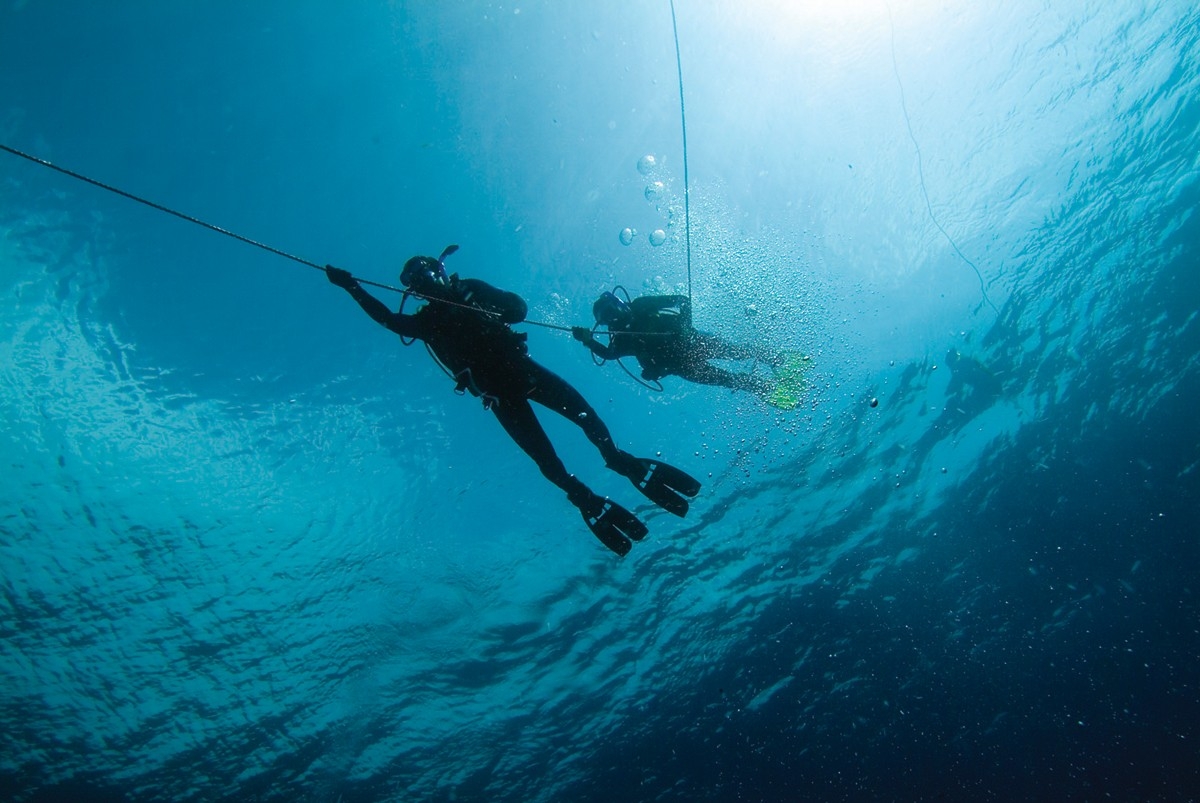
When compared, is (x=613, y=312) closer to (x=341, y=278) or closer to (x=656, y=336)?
(x=656, y=336)

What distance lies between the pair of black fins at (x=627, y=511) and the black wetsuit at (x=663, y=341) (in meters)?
2.15

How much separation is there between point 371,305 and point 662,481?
372 cm

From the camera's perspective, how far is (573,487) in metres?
6.61

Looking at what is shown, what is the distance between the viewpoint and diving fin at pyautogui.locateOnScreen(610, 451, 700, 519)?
6.46m

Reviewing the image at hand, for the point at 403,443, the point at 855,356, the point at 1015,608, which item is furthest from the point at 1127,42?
the point at 403,443

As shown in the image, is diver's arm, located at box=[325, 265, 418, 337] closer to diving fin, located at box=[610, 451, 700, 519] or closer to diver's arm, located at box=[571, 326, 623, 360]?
diver's arm, located at box=[571, 326, 623, 360]

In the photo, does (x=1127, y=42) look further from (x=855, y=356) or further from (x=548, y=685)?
(x=548, y=685)

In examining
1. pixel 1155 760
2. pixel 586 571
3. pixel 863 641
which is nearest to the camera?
pixel 586 571

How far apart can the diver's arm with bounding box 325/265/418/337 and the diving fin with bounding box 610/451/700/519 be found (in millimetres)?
2893

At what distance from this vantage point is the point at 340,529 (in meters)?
13.4

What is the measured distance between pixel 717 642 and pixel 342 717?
38.6 feet

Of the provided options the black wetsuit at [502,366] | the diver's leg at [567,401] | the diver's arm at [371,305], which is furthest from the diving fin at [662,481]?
the diver's arm at [371,305]

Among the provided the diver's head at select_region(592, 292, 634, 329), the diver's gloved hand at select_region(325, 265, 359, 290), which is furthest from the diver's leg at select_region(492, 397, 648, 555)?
the diver's head at select_region(592, 292, 634, 329)

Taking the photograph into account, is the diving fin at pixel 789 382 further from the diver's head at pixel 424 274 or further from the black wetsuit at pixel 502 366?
the diver's head at pixel 424 274
